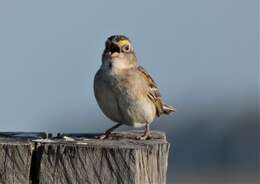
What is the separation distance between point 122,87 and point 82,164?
4099 millimetres

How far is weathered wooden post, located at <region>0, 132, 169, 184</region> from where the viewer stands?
8750mm

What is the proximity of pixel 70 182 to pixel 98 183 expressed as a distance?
0.59 ft

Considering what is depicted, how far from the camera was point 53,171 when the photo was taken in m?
8.79

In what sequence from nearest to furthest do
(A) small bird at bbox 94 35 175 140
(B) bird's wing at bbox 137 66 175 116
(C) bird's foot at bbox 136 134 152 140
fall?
(C) bird's foot at bbox 136 134 152 140 < (A) small bird at bbox 94 35 175 140 < (B) bird's wing at bbox 137 66 175 116

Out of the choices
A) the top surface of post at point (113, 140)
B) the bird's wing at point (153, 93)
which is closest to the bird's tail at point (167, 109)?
the bird's wing at point (153, 93)

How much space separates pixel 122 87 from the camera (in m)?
12.8

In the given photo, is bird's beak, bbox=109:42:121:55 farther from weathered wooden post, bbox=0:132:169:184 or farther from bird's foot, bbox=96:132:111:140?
weathered wooden post, bbox=0:132:169:184

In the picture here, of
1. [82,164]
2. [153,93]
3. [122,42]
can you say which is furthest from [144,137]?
[153,93]

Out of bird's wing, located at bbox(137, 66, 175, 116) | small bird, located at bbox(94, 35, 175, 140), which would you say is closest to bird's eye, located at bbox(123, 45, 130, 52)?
small bird, located at bbox(94, 35, 175, 140)

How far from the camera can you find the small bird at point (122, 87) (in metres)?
12.7

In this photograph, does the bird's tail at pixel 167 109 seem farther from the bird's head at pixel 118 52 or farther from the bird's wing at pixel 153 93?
the bird's head at pixel 118 52

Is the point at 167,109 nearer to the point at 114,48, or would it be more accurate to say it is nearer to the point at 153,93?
the point at 153,93

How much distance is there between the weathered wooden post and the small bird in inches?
137

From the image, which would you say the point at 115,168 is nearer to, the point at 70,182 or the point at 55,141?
the point at 70,182
